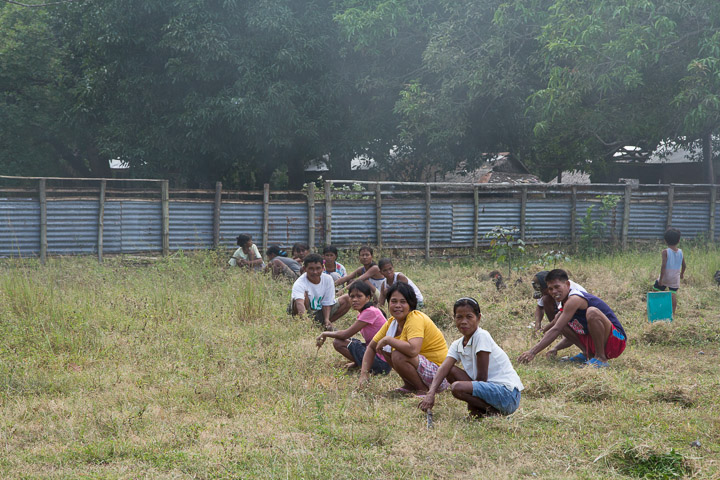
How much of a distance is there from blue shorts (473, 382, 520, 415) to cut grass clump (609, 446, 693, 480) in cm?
96

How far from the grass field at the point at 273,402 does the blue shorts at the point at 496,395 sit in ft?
0.34

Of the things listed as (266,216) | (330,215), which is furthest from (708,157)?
(266,216)

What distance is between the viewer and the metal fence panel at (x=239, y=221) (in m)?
14.4

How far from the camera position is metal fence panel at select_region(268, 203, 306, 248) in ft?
48.2

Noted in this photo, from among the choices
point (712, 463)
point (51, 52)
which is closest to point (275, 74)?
point (51, 52)

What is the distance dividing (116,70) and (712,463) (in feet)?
58.9

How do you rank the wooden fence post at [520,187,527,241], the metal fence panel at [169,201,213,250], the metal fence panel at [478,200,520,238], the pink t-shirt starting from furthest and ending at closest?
the wooden fence post at [520,187,527,241] → the metal fence panel at [478,200,520,238] → the metal fence panel at [169,201,213,250] → the pink t-shirt

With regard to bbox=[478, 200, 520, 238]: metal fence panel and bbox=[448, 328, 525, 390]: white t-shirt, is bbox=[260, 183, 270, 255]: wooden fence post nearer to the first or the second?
bbox=[478, 200, 520, 238]: metal fence panel

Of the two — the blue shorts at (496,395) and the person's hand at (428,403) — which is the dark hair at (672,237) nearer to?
the blue shorts at (496,395)

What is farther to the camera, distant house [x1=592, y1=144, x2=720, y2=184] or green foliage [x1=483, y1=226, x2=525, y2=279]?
distant house [x1=592, y1=144, x2=720, y2=184]

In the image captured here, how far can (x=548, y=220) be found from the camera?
54.2 feet

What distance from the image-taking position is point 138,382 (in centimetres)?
618

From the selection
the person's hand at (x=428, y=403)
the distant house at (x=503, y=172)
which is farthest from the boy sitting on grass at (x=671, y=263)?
the distant house at (x=503, y=172)

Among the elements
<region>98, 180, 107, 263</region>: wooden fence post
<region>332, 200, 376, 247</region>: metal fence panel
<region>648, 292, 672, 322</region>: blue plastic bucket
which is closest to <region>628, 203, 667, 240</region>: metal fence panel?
<region>332, 200, 376, 247</region>: metal fence panel
